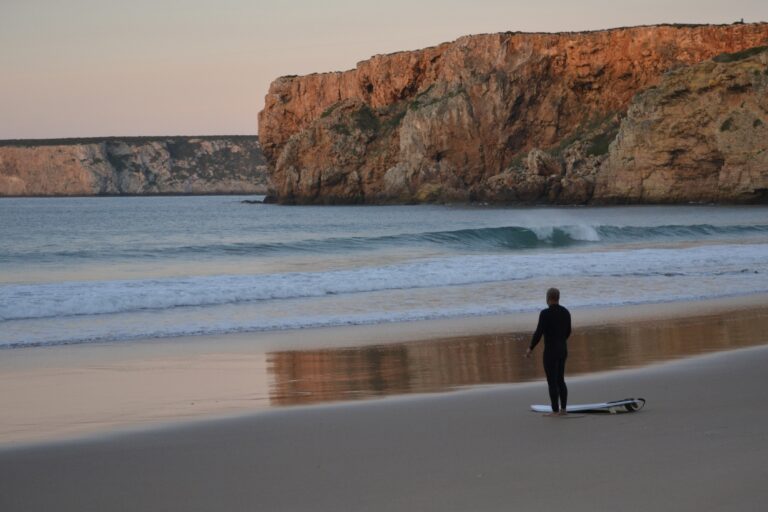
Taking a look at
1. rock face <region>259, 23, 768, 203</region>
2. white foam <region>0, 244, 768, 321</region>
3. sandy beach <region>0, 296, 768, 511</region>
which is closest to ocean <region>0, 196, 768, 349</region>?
white foam <region>0, 244, 768, 321</region>

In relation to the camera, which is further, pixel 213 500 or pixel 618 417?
pixel 618 417

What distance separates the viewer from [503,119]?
98188 millimetres

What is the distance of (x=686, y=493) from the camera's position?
18.4ft

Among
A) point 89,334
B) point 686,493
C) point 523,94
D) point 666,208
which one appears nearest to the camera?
point 686,493

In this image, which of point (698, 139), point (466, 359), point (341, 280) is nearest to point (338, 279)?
point (341, 280)

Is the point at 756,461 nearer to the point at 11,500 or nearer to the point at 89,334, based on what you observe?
the point at 11,500

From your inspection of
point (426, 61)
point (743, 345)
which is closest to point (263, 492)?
point (743, 345)

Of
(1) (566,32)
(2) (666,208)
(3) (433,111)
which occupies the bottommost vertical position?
(2) (666,208)

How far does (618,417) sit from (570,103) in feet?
306

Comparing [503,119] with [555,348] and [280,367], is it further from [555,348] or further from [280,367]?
[555,348]

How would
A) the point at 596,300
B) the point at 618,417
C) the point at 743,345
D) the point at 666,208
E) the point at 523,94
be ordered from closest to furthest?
1. the point at 618,417
2. the point at 743,345
3. the point at 596,300
4. the point at 666,208
5. the point at 523,94

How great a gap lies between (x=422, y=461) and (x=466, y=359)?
5.15m

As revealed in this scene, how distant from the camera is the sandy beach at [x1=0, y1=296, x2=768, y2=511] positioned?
5828 mm

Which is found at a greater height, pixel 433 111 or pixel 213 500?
pixel 433 111
